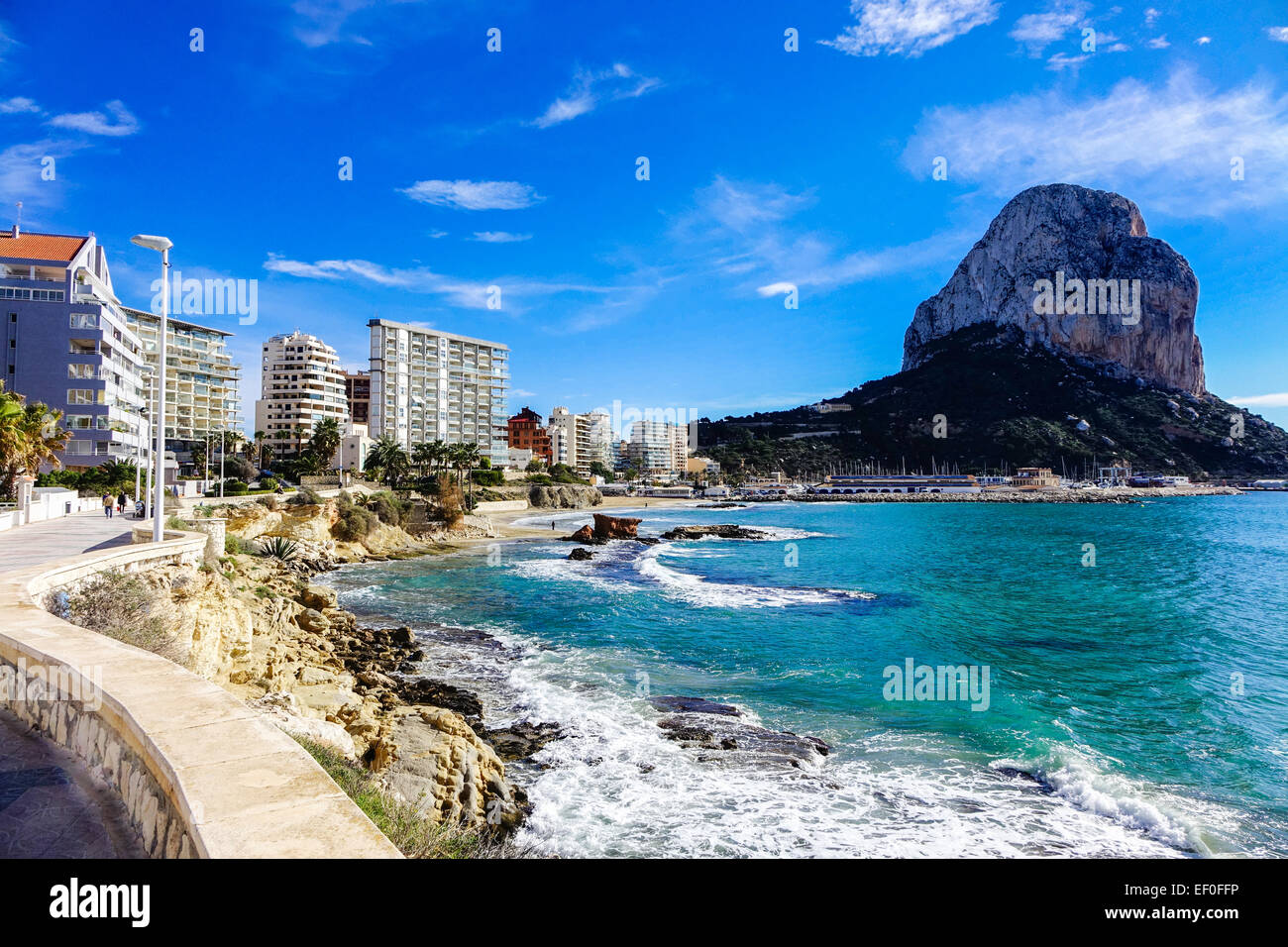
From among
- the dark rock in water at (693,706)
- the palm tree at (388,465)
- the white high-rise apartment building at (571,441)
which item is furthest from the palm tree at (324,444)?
the white high-rise apartment building at (571,441)

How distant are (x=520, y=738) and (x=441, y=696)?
3.46 m

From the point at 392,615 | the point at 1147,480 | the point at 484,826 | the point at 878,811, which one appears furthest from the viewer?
the point at 1147,480

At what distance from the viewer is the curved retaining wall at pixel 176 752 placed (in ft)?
10.5

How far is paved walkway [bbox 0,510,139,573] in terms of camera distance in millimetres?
15531

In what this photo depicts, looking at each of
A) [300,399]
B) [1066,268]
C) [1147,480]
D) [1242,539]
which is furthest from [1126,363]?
[300,399]

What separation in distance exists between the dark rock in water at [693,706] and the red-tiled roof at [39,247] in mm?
64815

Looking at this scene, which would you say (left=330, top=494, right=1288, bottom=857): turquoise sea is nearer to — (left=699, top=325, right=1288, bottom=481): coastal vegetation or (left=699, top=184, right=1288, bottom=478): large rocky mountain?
(left=699, top=325, right=1288, bottom=481): coastal vegetation

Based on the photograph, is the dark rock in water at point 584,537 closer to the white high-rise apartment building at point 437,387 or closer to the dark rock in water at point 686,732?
the dark rock in water at point 686,732

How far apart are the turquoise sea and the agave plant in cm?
349

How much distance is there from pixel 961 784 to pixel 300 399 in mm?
110889

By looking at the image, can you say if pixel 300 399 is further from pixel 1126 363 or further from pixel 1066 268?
pixel 1126 363

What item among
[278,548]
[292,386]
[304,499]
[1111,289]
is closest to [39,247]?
[304,499]

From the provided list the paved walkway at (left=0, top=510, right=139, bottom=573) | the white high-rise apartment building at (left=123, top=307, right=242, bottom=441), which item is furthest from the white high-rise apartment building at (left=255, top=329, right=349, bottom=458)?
the paved walkway at (left=0, top=510, right=139, bottom=573)
